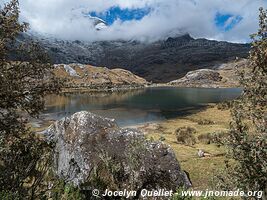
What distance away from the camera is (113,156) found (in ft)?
65.1

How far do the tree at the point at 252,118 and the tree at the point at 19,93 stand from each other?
25.8ft

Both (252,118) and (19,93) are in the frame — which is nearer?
(252,118)

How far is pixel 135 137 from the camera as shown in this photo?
21188mm

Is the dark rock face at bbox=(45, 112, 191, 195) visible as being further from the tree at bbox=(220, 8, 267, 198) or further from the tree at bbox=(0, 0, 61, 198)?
the tree at bbox=(220, 8, 267, 198)

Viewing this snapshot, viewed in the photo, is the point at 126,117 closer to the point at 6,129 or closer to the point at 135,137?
the point at 135,137

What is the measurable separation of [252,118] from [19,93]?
9.21 meters

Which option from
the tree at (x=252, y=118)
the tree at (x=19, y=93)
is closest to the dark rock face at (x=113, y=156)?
the tree at (x=19, y=93)

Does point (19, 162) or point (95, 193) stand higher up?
point (19, 162)

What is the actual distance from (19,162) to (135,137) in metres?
9.44

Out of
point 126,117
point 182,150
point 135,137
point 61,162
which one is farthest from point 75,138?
point 126,117

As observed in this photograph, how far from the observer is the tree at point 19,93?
1251cm

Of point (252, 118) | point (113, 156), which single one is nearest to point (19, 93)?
point (113, 156)

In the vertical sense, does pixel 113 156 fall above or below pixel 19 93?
below

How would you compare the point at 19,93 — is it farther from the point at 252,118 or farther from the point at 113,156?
the point at 252,118
